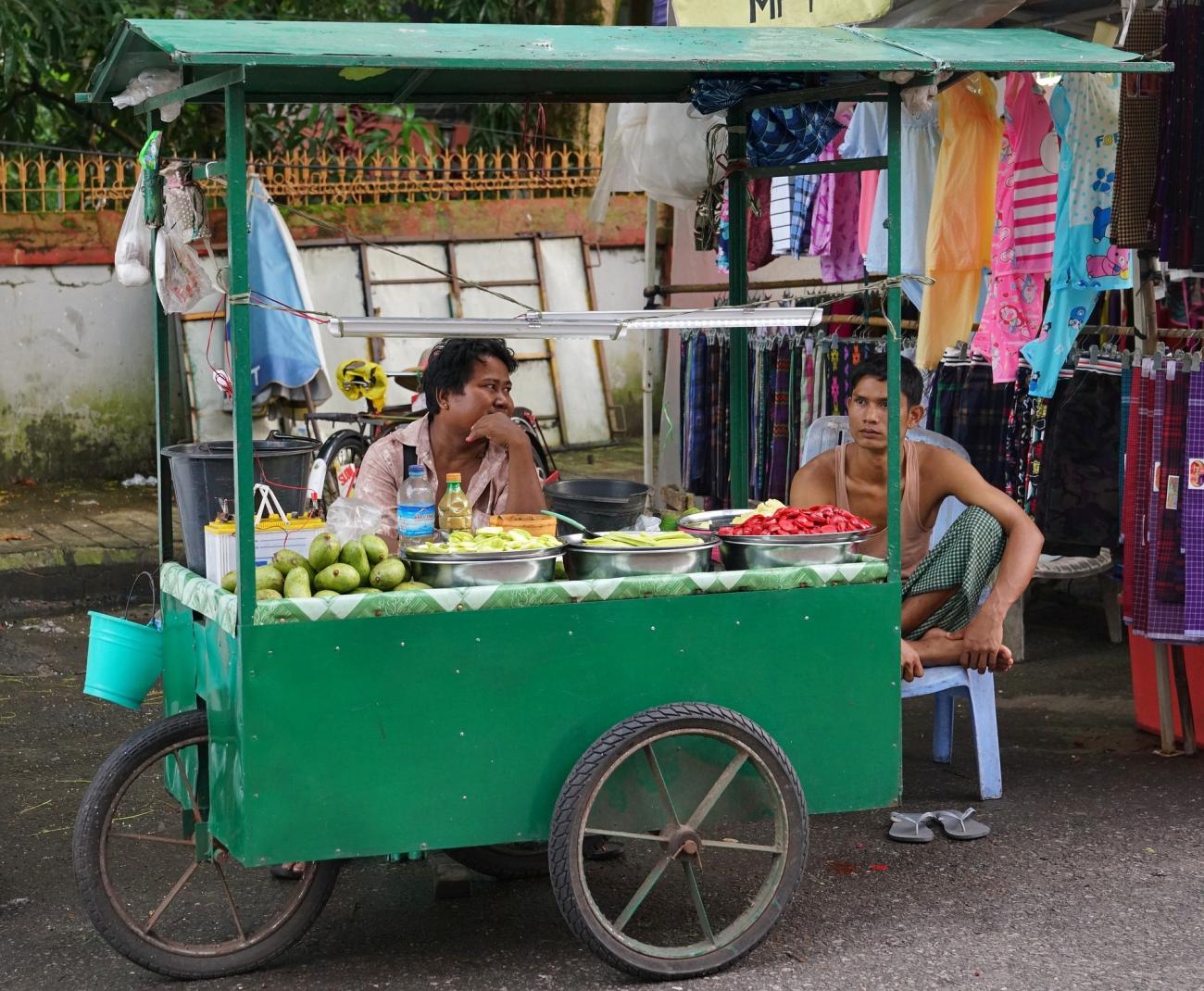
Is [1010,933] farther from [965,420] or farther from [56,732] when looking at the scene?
[56,732]

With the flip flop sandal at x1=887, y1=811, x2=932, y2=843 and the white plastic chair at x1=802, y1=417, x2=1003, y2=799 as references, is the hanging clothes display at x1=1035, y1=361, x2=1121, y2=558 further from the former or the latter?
the flip flop sandal at x1=887, y1=811, x2=932, y2=843

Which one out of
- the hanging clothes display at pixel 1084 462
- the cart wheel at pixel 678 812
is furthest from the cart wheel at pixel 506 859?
the hanging clothes display at pixel 1084 462

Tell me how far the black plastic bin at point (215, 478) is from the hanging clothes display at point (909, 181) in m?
2.68

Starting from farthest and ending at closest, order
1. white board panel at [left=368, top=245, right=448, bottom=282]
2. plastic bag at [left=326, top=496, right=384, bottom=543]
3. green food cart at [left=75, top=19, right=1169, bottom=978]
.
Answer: white board panel at [left=368, top=245, right=448, bottom=282]
plastic bag at [left=326, top=496, right=384, bottom=543]
green food cart at [left=75, top=19, right=1169, bottom=978]

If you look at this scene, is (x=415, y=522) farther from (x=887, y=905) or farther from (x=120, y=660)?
(x=887, y=905)

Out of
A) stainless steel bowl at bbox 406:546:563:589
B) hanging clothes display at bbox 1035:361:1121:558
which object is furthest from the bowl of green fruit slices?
hanging clothes display at bbox 1035:361:1121:558

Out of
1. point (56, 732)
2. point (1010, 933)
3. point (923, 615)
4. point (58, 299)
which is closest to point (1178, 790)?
point (923, 615)

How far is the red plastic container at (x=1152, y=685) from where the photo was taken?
5184 mm

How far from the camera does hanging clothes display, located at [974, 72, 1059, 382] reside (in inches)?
213

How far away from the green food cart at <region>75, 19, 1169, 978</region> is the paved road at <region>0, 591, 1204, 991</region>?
6.9 inches

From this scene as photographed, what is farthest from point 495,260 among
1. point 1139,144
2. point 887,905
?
point 887,905

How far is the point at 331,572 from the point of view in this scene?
3512 mm

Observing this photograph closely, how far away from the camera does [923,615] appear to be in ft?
16.1

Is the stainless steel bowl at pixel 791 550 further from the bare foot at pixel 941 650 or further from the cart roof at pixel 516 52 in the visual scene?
the cart roof at pixel 516 52
